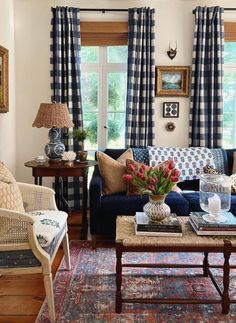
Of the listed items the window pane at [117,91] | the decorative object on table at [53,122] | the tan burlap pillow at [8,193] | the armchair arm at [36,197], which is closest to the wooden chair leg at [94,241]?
the armchair arm at [36,197]

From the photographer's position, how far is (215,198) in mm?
2461

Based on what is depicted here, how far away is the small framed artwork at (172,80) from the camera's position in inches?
173

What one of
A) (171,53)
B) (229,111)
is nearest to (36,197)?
(171,53)

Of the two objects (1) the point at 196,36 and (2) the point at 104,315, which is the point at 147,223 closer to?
(2) the point at 104,315

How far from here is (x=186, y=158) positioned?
4.03 metres

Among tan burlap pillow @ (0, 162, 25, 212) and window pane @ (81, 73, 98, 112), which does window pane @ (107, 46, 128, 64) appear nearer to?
window pane @ (81, 73, 98, 112)

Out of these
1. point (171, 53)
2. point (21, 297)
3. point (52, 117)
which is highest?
point (171, 53)

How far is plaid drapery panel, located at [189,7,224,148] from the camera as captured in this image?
4.26 meters

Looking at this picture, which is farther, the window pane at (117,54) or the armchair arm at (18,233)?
the window pane at (117,54)

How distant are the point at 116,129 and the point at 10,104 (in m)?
1.31

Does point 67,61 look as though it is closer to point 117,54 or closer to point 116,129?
point 117,54

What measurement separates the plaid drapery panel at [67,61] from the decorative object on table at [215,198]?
87.5 inches

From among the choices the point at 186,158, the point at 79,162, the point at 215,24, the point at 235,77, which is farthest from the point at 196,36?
the point at 79,162

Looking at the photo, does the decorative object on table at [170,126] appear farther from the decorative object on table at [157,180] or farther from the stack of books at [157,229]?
the stack of books at [157,229]
